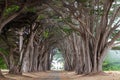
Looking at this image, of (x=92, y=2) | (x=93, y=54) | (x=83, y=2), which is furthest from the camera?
(x=93, y=54)

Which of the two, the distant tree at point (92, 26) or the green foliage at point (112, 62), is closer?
the distant tree at point (92, 26)

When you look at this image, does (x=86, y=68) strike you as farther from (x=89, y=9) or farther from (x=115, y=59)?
(x=115, y=59)

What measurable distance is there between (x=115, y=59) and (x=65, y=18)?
37102 mm

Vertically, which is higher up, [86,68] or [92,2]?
[92,2]

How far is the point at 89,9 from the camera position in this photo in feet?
73.2

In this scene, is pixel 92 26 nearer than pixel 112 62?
Yes

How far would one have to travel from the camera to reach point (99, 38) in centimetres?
2305

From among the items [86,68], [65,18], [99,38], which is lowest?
[86,68]

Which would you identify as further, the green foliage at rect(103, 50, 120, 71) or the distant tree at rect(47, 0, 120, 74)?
the green foliage at rect(103, 50, 120, 71)

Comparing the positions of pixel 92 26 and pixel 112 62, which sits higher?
pixel 92 26

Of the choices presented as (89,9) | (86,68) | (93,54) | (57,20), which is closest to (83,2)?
(89,9)

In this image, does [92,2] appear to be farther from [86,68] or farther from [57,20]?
[57,20]

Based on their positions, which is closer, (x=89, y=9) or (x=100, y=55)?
(x=89, y=9)

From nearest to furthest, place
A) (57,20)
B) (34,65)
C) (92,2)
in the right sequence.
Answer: (92,2) → (57,20) → (34,65)
